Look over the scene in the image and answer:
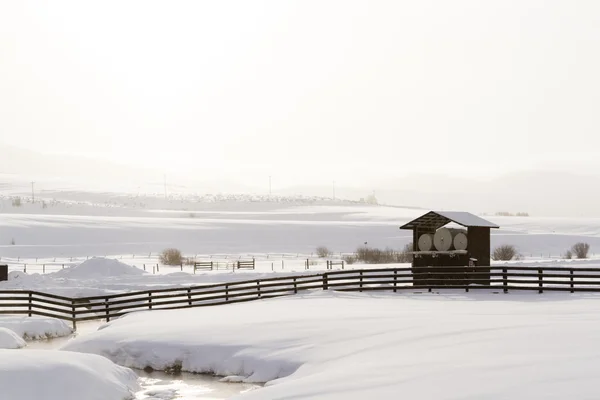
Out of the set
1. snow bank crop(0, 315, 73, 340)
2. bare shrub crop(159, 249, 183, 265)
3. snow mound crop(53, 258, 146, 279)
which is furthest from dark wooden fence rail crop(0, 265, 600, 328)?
bare shrub crop(159, 249, 183, 265)

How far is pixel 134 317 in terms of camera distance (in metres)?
29.4

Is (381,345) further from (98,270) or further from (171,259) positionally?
(171,259)

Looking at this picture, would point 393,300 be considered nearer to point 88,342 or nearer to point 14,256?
point 88,342

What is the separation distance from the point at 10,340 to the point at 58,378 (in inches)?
359

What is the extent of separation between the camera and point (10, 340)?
25.6m

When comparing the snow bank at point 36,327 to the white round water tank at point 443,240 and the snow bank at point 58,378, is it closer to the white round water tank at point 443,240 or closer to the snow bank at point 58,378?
the snow bank at point 58,378

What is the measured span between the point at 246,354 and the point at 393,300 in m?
9.89

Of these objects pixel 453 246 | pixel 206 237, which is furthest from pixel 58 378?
pixel 206 237

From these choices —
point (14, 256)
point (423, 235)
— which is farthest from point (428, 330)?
point (14, 256)

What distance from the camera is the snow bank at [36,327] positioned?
1126 inches

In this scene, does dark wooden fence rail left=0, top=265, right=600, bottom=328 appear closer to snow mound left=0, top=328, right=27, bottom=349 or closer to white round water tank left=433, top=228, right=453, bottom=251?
white round water tank left=433, top=228, right=453, bottom=251

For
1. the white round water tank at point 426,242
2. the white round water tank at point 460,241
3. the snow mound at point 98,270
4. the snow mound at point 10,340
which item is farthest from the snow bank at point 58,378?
the snow mound at point 98,270

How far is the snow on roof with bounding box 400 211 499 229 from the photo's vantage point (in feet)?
119

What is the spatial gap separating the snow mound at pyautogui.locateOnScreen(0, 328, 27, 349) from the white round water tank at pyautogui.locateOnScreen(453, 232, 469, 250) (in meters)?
18.6
